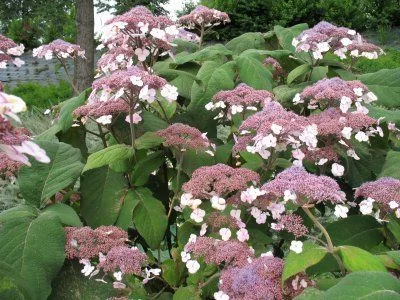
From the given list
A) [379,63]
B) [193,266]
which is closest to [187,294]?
[193,266]

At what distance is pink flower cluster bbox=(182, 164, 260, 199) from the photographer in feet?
4.73

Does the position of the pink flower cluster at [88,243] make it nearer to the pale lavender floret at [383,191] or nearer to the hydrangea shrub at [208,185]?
the hydrangea shrub at [208,185]

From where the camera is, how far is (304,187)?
125cm

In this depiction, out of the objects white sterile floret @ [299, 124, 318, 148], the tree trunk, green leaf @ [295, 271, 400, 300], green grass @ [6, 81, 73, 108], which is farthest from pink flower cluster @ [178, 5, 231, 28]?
green grass @ [6, 81, 73, 108]

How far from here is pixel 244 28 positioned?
42.1 ft

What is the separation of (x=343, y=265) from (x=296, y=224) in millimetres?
133

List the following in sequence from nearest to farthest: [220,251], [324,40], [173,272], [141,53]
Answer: [220,251]
[173,272]
[141,53]
[324,40]

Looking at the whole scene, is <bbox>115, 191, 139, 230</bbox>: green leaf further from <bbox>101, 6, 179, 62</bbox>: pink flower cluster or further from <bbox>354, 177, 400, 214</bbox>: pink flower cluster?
<bbox>354, 177, 400, 214</bbox>: pink flower cluster

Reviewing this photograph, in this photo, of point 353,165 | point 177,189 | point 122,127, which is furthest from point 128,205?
point 353,165

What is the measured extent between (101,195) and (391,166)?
2.88ft

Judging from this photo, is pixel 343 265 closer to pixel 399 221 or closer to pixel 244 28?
pixel 399 221

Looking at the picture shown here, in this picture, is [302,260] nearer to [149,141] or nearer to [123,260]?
[123,260]

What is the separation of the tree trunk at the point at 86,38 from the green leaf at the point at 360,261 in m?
6.85

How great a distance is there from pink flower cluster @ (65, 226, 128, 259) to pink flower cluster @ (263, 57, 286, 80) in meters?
1.21
